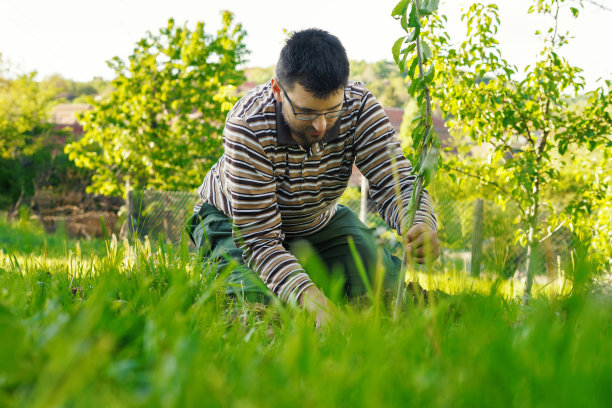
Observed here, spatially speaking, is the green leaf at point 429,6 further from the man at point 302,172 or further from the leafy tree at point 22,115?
the leafy tree at point 22,115

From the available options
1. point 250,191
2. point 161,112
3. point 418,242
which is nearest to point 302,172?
point 250,191

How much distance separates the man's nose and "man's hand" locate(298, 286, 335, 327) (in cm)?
77

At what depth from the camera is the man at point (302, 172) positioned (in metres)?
2.27

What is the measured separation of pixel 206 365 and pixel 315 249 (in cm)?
221

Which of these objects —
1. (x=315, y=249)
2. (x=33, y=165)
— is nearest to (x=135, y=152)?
(x=315, y=249)

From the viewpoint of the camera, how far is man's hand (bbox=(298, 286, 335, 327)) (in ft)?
5.05

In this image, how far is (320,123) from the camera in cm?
236

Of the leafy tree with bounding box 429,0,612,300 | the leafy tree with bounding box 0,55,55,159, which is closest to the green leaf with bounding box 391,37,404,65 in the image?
the leafy tree with bounding box 429,0,612,300

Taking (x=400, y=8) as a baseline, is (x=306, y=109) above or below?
below

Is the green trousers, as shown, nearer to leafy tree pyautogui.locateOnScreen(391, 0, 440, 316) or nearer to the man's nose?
the man's nose

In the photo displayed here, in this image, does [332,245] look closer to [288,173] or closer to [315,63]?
[288,173]

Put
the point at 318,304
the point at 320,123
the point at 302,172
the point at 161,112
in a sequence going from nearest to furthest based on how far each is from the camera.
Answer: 1. the point at 318,304
2. the point at 320,123
3. the point at 302,172
4. the point at 161,112

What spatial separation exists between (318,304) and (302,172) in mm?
1321

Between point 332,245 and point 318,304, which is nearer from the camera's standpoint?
point 318,304
